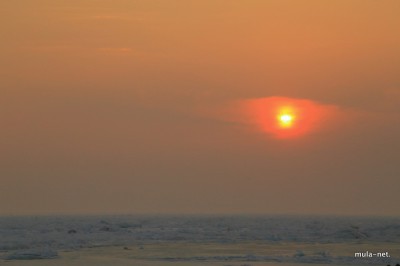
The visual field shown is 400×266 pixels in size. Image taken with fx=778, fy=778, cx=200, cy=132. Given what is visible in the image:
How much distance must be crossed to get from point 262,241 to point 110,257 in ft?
54.8

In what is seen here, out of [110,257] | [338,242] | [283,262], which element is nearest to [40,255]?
[110,257]

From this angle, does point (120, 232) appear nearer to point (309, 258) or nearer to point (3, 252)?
point (3, 252)

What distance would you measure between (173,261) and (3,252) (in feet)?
33.5

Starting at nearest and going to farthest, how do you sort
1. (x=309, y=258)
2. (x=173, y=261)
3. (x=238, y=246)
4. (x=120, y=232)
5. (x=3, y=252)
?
(x=173, y=261), (x=309, y=258), (x=3, y=252), (x=238, y=246), (x=120, y=232)

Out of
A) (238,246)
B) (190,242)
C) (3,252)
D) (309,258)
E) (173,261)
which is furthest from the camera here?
(190,242)

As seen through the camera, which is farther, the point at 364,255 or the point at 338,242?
the point at 338,242

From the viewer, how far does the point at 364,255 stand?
36.9 metres

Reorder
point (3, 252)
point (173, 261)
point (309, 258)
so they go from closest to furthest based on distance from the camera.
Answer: point (173, 261) → point (309, 258) → point (3, 252)

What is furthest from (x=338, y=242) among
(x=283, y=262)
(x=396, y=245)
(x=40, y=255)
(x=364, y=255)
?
(x=40, y=255)

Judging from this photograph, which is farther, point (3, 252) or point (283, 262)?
point (3, 252)

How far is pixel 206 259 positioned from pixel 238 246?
33.5 ft

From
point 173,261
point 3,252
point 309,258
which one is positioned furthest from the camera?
point 3,252

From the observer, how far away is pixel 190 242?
47156 millimetres

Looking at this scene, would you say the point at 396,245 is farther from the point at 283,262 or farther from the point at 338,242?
the point at 283,262
